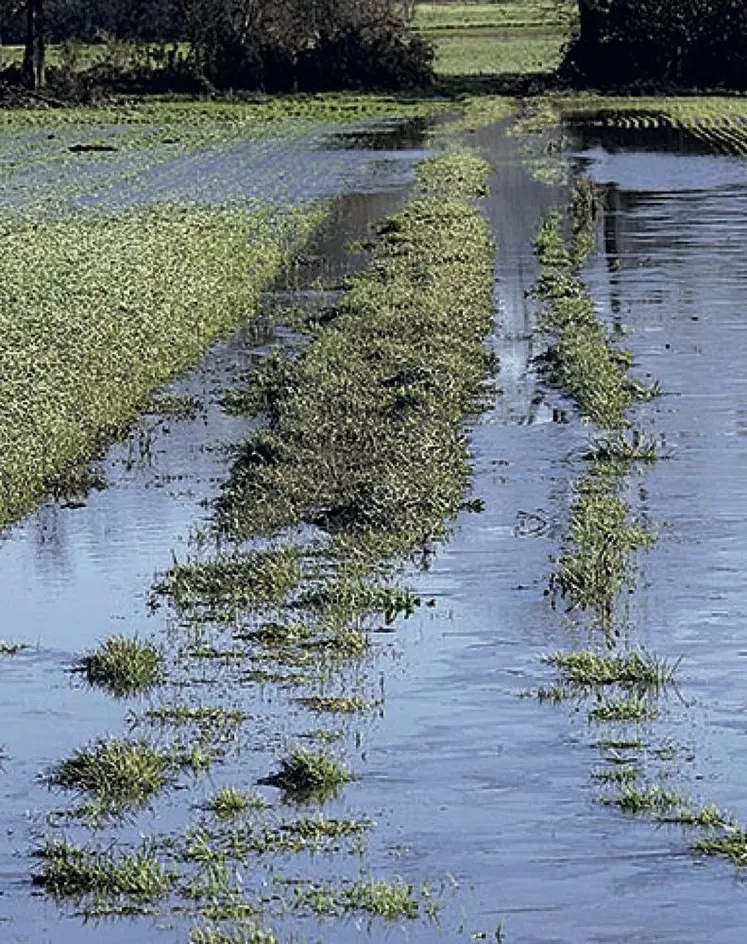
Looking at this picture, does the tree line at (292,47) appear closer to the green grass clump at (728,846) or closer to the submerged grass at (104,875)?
the submerged grass at (104,875)

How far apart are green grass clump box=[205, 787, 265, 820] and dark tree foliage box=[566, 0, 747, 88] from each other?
198 ft

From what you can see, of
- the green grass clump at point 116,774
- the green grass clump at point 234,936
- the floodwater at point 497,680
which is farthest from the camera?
the green grass clump at point 116,774

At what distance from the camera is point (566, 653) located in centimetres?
1019

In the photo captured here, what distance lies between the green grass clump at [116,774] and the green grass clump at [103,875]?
1.75 feet

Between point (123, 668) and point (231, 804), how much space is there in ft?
5.89

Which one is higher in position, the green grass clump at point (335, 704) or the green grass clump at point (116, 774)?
the green grass clump at point (116, 774)

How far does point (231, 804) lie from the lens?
327 inches

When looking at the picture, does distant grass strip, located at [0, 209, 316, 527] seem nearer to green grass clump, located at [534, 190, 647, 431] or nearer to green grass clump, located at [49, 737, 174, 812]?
green grass clump, located at [534, 190, 647, 431]

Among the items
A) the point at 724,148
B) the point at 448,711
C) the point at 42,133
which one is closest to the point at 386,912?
the point at 448,711

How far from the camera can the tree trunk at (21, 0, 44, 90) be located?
6694cm

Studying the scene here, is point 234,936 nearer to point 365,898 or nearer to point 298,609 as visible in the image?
point 365,898

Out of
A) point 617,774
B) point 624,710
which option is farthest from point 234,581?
point 617,774

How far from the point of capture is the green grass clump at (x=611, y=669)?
9.77 metres

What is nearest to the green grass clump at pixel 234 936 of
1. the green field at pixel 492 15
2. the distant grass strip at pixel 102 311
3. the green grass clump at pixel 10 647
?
the green grass clump at pixel 10 647
